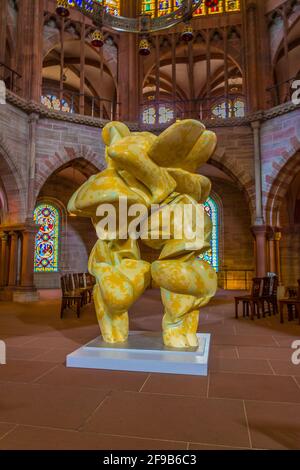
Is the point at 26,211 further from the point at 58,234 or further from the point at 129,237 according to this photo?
the point at 129,237

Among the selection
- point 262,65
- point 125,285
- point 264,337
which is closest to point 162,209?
point 125,285

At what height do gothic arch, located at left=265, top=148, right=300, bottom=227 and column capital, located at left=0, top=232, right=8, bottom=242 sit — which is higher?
gothic arch, located at left=265, top=148, right=300, bottom=227

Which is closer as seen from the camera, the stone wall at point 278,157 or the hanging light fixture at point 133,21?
the hanging light fixture at point 133,21

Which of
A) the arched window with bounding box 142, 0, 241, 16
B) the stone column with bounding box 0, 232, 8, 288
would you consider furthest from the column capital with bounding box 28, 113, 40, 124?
the arched window with bounding box 142, 0, 241, 16

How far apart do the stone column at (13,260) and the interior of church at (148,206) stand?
0.04 m

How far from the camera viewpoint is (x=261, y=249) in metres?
11.7

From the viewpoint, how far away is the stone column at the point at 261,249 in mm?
11609

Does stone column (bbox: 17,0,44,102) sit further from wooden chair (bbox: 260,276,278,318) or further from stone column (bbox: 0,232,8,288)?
wooden chair (bbox: 260,276,278,318)

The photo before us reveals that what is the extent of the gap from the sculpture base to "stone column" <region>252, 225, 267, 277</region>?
28.1 ft

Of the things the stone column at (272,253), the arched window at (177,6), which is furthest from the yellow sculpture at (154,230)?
the arched window at (177,6)

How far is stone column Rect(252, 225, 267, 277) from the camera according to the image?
11609 millimetres

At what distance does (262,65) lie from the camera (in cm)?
1239

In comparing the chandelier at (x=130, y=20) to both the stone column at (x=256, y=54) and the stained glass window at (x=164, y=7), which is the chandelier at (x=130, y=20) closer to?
the stone column at (x=256, y=54)

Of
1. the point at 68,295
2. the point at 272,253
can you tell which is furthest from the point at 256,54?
the point at 68,295
